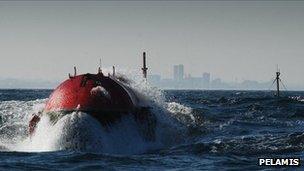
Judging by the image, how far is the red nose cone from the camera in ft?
79.4

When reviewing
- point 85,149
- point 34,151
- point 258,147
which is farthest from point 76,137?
point 258,147

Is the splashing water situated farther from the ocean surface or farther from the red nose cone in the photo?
the red nose cone

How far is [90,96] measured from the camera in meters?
24.6

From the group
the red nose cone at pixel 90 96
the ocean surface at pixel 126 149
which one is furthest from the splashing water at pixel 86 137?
the red nose cone at pixel 90 96

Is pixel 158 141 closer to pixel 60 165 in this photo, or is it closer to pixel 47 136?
pixel 47 136

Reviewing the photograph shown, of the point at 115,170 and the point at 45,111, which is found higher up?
the point at 45,111

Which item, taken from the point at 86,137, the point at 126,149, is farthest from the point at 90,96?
the point at 126,149

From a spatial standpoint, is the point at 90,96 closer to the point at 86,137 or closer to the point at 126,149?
the point at 86,137

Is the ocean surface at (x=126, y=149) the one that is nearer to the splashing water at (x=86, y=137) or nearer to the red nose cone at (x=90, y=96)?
the splashing water at (x=86, y=137)

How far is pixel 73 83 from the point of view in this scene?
26.6m

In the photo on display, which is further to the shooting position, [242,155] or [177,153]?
[177,153]

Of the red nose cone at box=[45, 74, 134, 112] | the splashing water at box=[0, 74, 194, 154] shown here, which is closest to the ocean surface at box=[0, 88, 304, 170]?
the splashing water at box=[0, 74, 194, 154]

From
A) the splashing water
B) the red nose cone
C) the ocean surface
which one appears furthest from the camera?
the red nose cone

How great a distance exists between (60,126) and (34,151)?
5.56 feet
